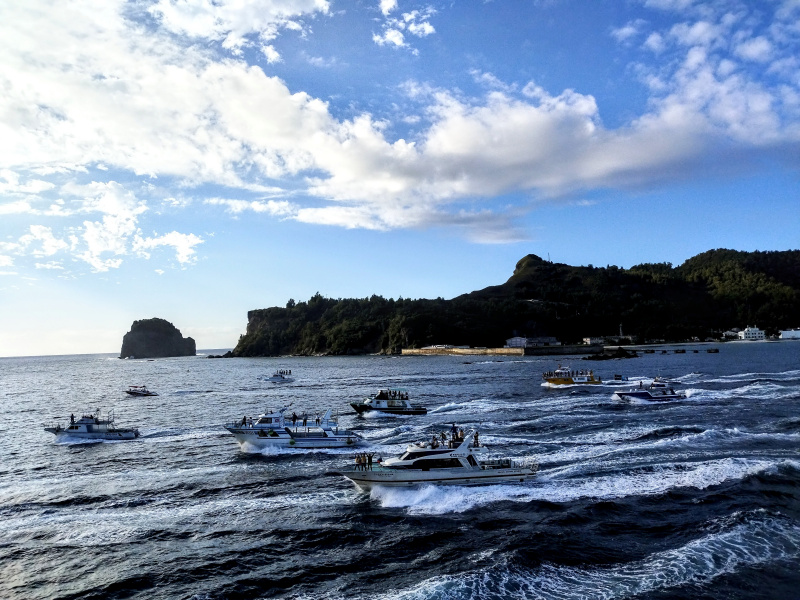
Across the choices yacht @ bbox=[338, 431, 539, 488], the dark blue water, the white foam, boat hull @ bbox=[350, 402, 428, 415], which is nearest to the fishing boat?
boat hull @ bbox=[350, 402, 428, 415]

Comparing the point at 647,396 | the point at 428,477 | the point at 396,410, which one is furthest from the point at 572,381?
the point at 428,477

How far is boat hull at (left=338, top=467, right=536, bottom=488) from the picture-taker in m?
34.9

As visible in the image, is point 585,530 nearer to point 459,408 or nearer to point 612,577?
point 612,577

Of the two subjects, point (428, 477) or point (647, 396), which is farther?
point (647, 396)

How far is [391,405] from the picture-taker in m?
72.2

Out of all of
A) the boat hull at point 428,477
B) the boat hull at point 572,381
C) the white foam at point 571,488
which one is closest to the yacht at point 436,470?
the boat hull at point 428,477

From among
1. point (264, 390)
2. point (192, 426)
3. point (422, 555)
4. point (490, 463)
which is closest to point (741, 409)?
point (490, 463)

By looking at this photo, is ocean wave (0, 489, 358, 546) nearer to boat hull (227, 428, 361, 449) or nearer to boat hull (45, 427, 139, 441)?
boat hull (227, 428, 361, 449)

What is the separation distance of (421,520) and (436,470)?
4966 mm

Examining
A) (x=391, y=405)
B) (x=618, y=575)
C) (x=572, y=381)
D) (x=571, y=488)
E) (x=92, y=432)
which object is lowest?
(x=618, y=575)

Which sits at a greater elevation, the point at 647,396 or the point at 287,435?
the point at 287,435

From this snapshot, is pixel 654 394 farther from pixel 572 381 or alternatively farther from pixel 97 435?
pixel 97 435

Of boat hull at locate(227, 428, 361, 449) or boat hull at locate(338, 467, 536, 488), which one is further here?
boat hull at locate(227, 428, 361, 449)

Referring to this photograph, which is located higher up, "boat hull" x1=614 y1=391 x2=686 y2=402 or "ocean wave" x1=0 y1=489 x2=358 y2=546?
"boat hull" x1=614 y1=391 x2=686 y2=402
